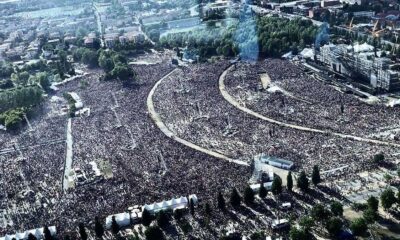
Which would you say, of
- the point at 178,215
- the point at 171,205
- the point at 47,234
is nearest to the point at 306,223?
the point at 178,215

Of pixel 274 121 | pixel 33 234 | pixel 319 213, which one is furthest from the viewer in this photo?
pixel 274 121

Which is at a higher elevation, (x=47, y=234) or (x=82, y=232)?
(x=82, y=232)

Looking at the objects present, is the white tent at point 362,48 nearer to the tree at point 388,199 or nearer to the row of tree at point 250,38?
the row of tree at point 250,38

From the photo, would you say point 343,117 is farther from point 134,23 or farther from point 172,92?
point 134,23

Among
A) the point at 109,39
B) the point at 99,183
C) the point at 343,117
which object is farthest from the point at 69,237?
the point at 109,39

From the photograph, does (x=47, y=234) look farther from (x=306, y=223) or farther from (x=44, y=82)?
(x=44, y=82)

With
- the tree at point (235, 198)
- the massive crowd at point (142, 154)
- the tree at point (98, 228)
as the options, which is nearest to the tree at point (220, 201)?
the tree at point (235, 198)

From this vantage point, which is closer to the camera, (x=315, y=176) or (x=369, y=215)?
(x=369, y=215)
